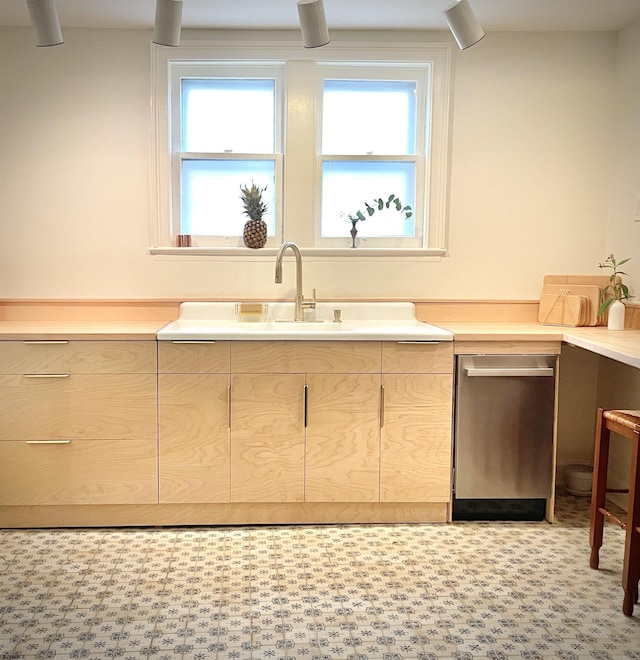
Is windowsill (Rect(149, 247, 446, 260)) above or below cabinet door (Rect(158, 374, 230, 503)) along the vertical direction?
above

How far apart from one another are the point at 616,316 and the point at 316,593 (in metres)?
1.89

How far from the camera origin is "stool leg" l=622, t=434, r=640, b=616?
220 centimetres

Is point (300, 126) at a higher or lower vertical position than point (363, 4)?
lower

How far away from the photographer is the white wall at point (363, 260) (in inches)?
131

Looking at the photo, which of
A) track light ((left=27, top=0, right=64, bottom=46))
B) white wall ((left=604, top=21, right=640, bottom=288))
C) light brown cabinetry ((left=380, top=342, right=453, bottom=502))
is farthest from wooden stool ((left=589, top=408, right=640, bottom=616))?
track light ((left=27, top=0, right=64, bottom=46))

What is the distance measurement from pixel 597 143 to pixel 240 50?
1.83m

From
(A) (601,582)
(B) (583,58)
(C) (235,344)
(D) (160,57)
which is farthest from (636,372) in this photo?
(D) (160,57)

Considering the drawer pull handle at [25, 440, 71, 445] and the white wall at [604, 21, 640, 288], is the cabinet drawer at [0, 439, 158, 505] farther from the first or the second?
the white wall at [604, 21, 640, 288]

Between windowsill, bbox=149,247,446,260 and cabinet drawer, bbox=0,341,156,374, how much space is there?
0.70m

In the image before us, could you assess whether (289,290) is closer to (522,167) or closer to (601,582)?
(522,167)

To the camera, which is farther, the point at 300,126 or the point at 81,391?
the point at 300,126

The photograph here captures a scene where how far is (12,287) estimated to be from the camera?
3.40 metres

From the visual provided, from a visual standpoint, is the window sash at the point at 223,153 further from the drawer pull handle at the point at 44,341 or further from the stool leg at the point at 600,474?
the stool leg at the point at 600,474

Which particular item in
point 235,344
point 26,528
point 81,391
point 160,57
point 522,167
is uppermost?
point 160,57
